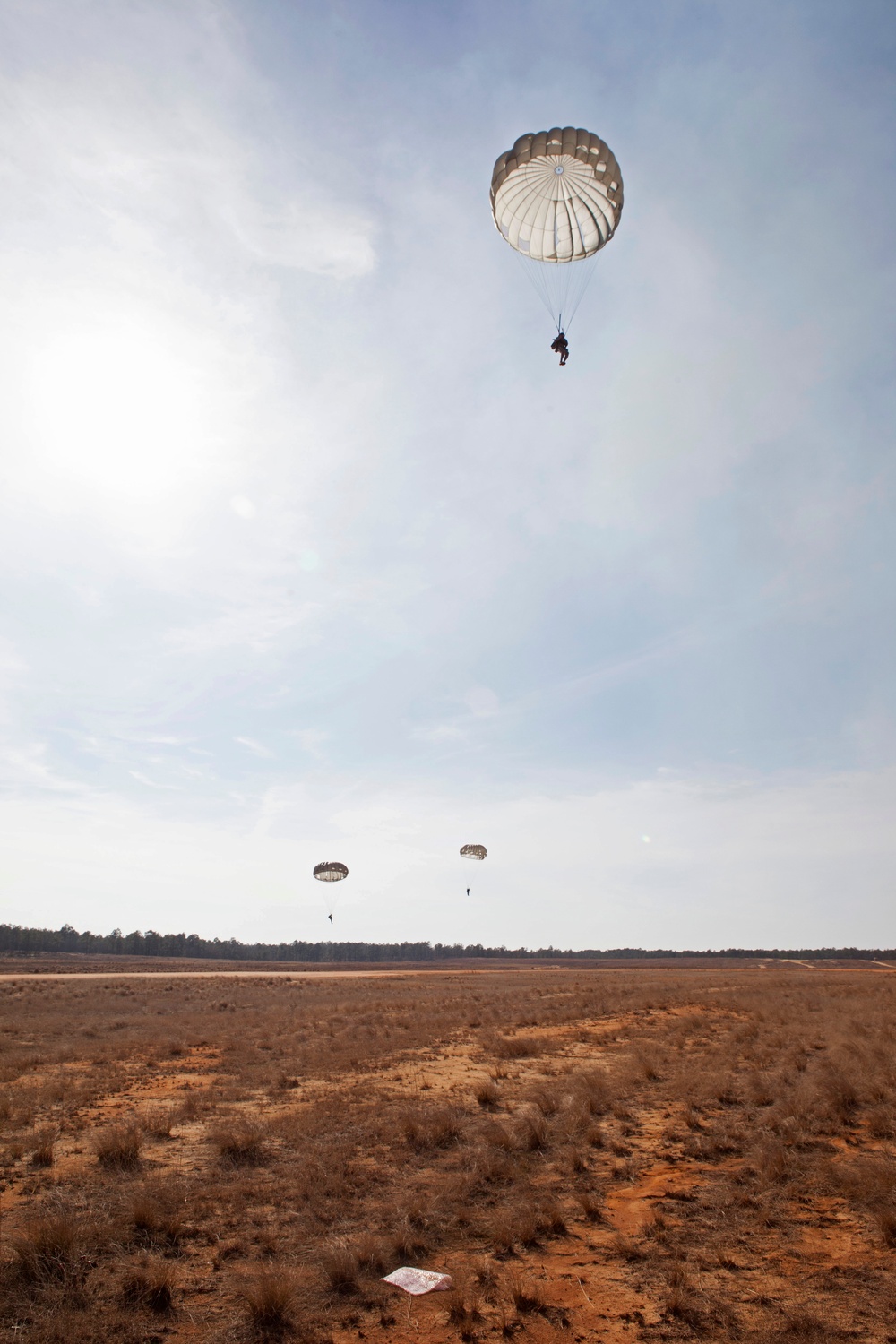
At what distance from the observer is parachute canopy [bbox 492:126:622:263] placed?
19.3 m

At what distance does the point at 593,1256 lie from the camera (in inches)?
294

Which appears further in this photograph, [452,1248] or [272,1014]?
[272,1014]

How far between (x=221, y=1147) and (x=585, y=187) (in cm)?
2722

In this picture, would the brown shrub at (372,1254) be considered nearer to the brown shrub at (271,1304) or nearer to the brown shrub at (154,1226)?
the brown shrub at (271,1304)

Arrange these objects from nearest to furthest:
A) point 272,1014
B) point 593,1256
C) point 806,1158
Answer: point 593,1256 → point 806,1158 → point 272,1014

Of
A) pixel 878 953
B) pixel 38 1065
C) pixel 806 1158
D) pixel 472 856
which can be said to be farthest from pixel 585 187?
pixel 878 953

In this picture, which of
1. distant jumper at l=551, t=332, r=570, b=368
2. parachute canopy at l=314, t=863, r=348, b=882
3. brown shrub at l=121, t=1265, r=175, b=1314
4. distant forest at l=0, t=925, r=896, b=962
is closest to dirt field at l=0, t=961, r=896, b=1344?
brown shrub at l=121, t=1265, r=175, b=1314

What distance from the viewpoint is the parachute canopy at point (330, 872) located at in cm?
5428

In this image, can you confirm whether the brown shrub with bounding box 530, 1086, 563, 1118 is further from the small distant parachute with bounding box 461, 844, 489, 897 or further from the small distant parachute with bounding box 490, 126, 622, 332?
the small distant parachute with bounding box 461, 844, 489, 897

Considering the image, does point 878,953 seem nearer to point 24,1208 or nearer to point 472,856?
point 472,856


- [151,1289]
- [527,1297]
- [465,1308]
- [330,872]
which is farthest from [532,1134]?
[330,872]

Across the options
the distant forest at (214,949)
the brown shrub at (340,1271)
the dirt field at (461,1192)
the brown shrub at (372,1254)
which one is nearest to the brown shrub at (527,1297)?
the dirt field at (461,1192)

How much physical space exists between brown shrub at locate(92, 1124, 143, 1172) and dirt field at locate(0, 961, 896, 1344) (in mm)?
50

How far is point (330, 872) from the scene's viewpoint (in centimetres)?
5453
